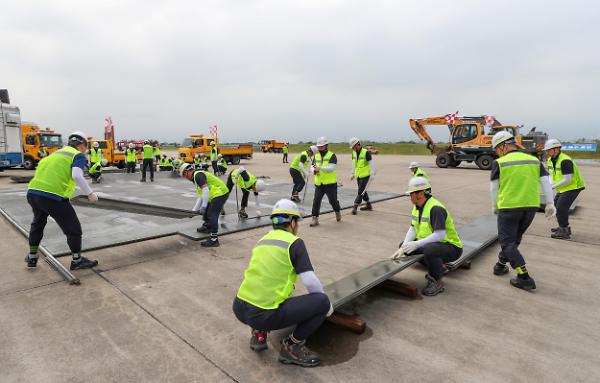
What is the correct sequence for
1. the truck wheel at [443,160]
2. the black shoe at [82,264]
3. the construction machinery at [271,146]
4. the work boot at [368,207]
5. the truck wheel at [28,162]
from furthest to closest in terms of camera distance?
the construction machinery at [271,146]
the truck wheel at [443,160]
the truck wheel at [28,162]
the work boot at [368,207]
the black shoe at [82,264]

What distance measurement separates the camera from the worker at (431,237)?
3.63 metres

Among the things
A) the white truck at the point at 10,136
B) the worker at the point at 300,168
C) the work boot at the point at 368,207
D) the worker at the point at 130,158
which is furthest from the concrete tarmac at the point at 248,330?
the white truck at the point at 10,136

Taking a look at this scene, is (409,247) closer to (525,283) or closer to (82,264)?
(525,283)

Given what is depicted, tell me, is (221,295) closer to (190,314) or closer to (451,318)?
(190,314)

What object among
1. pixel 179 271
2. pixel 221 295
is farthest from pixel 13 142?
pixel 221 295

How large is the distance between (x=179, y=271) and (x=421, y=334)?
2.92m

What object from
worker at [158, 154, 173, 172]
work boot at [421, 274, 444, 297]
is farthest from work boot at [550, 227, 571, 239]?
worker at [158, 154, 173, 172]

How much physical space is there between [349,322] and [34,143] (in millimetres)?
21933

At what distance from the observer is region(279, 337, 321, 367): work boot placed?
8.10 ft

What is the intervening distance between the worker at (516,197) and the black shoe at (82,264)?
4961mm

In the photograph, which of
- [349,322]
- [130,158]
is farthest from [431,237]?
[130,158]

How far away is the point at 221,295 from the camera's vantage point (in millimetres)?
3645

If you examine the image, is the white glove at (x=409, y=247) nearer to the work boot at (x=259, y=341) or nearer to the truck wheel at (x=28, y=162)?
the work boot at (x=259, y=341)

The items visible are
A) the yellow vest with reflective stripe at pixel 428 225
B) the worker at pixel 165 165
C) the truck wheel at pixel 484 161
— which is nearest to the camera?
the yellow vest with reflective stripe at pixel 428 225
